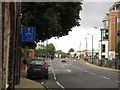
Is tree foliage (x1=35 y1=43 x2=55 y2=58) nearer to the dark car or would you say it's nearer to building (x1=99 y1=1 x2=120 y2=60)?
building (x1=99 y1=1 x2=120 y2=60)

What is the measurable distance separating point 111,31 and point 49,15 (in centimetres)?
4300

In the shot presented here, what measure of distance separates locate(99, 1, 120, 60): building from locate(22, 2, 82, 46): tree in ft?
121

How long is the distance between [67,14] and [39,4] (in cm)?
303

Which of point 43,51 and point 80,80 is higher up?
point 43,51

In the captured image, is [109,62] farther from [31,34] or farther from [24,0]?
[31,34]

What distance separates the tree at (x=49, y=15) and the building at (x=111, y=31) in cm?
3687

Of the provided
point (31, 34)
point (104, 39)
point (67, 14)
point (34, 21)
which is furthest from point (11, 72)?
point (104, 39)

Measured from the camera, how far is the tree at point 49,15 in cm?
1647

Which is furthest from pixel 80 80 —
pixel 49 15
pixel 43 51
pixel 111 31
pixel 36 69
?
pixel 43 51

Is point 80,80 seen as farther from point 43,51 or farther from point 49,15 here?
point 43,51

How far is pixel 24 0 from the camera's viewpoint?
53.9ft

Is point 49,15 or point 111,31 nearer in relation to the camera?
point 49,15

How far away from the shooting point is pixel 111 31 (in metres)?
56.6

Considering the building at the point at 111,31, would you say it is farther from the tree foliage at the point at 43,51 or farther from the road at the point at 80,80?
the road at the point at 80,80
